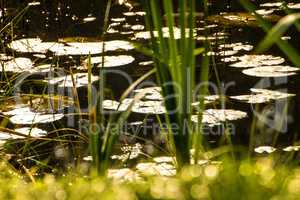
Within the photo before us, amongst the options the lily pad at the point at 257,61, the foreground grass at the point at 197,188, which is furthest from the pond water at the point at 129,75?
the foreground grass at the point at 197,188

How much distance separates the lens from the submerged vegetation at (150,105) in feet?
3.72

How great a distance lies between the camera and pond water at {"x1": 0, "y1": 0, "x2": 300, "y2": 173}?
3537 millimetres

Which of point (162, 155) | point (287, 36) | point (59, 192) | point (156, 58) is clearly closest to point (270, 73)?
point (287, 36)

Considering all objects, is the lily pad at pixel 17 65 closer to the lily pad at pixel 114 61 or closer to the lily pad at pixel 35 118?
the lily pad at pixel 114 61

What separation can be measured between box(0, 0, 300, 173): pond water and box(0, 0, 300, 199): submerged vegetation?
1 cm

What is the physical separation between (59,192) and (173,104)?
691 mm

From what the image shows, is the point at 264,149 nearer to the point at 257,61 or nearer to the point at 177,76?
the point at 257,61

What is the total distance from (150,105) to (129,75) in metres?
0.54

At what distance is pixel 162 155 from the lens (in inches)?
128

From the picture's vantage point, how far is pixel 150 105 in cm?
386

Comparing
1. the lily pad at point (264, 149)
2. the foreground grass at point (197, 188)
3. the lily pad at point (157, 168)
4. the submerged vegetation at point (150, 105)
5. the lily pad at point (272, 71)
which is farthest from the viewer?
the lily pad at point (272, 71)

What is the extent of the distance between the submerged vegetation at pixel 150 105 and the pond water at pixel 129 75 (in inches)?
0.4

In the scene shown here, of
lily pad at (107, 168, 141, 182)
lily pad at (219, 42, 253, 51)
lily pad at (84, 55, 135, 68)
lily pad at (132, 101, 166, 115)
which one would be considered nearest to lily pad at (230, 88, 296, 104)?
lily pad at (132, 101, 166, 115)

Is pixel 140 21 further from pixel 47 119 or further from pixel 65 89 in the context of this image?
pixel 47 119
